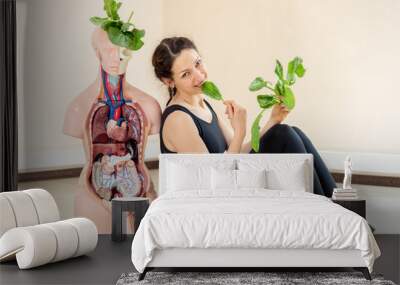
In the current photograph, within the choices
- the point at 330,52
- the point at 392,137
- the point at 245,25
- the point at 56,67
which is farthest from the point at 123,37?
the point at 392,137

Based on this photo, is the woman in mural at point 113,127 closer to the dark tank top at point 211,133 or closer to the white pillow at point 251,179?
the dark tank top at point 211,133

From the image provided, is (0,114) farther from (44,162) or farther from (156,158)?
(156,158)

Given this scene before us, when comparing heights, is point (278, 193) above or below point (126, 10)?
below

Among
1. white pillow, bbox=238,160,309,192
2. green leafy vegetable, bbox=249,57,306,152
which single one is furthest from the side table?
green leafy vegetable, bbox=249,57,306,152

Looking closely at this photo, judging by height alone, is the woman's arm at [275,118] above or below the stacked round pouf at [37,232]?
above

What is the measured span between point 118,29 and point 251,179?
90.0 inches

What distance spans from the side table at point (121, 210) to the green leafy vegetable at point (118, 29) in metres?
1.72

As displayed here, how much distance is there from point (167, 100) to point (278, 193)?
1.95m

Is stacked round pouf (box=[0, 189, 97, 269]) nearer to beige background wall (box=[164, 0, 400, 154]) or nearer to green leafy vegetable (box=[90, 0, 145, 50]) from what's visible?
green leafy vegetable (box=[90, 0, 145, 50])

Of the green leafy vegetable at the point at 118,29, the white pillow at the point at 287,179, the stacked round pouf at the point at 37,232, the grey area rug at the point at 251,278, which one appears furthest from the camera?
the green leafy vegetable at the point at 118,29

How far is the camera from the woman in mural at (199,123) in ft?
26.6

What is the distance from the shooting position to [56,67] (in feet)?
27.3

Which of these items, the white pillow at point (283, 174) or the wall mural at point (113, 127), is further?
the wall mural at point (113, 127)

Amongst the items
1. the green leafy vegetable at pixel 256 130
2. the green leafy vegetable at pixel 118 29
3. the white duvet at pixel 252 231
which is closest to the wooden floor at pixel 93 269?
the white duvet at pixel 252 231
